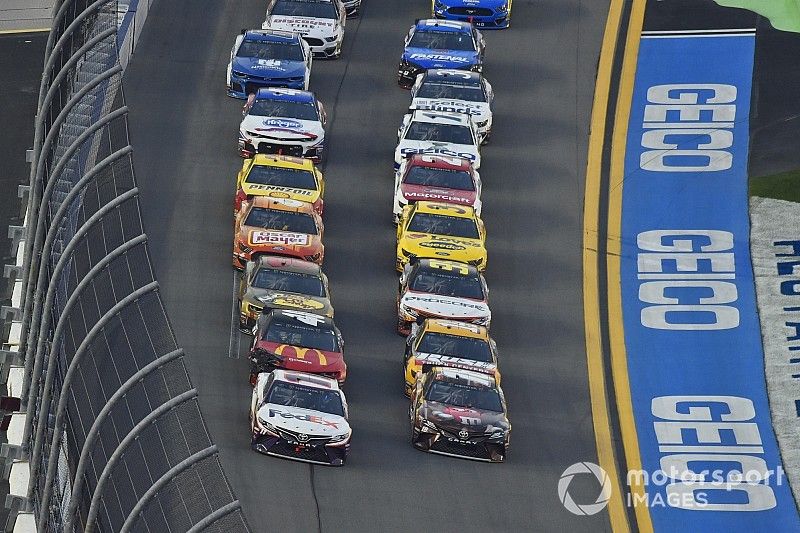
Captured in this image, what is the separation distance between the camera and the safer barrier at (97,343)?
1875cm

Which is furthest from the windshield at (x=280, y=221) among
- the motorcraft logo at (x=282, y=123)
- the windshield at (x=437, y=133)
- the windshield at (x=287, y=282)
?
the windshield at (x=437, y=133)

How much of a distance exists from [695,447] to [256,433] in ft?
26.6

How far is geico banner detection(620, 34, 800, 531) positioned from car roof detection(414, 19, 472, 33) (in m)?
4.43

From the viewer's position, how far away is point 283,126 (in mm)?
38688

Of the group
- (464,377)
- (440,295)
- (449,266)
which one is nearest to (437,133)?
(449,266)

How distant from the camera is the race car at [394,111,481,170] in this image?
39.1 meters

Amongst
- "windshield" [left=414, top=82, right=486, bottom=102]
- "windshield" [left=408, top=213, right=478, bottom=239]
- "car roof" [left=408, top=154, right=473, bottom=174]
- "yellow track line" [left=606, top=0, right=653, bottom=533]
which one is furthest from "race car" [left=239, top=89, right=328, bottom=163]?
"yellow track line" [left=606, top=0, right=653, bottom=533]

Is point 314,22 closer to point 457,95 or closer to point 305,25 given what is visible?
point 305,25

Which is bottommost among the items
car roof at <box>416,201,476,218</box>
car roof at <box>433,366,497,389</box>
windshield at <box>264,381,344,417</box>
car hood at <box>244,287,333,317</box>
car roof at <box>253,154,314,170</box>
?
car roof at <box>433,366,497,389</box>

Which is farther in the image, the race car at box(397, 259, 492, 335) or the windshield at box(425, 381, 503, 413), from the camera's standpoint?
the race car at box(397, 259, 492, 335)

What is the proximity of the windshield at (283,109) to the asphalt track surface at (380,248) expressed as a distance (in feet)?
4.31

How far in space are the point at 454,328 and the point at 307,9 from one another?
42.8 ft

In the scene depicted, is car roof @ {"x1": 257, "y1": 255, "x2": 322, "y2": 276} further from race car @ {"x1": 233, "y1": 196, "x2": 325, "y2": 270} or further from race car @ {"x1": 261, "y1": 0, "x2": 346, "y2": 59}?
race car @ {"x1": 261, "y1": 0, "x2": 346, "y2": 59}

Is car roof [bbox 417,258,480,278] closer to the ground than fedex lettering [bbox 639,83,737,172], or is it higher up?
closer to the ground
